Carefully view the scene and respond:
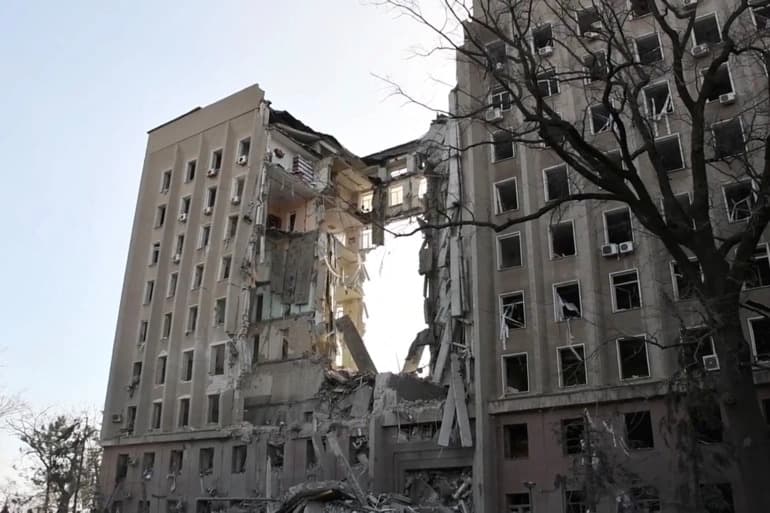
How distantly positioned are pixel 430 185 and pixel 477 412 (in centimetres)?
1218

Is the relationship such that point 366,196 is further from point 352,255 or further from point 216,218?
point 216,218

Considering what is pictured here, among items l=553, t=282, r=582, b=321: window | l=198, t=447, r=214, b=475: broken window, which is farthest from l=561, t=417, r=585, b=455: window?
l=198, t=447, r=214, b=475: broken window

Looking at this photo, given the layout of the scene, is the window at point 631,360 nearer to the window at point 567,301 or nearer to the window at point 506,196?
the window at point 567,301

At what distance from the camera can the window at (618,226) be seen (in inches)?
980

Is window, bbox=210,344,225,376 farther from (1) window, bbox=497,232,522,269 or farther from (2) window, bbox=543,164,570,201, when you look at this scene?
(2) window, bbox=543,164,570,201

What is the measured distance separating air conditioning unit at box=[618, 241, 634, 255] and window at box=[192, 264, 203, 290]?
22997 mm

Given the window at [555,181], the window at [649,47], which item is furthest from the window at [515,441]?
the window at [649,47]

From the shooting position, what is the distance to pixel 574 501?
22234mm

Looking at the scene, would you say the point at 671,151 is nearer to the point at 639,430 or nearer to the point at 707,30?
the point at 707,30

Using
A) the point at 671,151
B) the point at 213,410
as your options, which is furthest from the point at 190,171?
the point at 671,151

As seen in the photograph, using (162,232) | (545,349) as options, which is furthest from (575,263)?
(162,232)

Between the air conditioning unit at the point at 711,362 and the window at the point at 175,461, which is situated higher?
the air conditioning unit at the point at 711,362

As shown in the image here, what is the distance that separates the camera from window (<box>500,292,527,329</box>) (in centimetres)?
2562

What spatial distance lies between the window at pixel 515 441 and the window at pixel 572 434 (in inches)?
60.4
